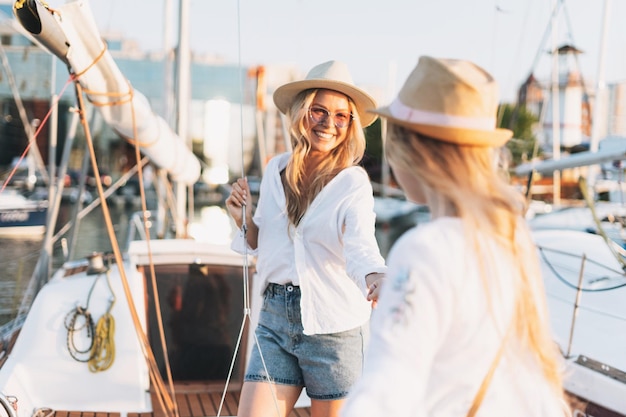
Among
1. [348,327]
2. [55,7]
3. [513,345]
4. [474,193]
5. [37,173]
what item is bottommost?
[37,173]

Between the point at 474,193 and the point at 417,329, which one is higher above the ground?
the point at 474,193

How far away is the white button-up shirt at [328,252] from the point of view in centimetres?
231

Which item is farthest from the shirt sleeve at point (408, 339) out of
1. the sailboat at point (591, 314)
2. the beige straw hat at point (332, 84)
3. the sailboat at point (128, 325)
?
the sailboat at point (128, 325)

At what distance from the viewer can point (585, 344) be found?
4.48m

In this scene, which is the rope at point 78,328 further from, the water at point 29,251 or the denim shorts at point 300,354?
the water at point 29,251

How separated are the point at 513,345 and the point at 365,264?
851mm

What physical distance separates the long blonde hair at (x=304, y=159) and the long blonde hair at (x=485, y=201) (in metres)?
1.04

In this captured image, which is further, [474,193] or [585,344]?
[585,344]

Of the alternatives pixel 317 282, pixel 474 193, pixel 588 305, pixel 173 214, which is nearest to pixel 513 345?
pixel 474 193

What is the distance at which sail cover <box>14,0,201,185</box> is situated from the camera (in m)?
2.92

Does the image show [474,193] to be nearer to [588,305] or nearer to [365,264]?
[365,264]

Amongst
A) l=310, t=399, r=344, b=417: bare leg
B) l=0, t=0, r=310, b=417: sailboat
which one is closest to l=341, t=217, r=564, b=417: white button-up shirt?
l=310, t=399, r=344, b=417: bare leg

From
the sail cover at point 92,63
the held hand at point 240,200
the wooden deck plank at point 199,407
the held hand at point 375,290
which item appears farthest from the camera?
the wooden deck plank at point 199,407

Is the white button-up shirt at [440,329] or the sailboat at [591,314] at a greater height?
the white button-up shirt at [440,329]
